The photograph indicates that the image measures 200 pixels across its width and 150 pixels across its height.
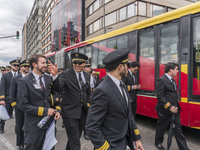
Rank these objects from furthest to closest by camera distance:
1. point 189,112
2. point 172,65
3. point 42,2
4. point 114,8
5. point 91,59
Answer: point 42,2, point 114,8, point 91,59, point 189,112, point 172,65

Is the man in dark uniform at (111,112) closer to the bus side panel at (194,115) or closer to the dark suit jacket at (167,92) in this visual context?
the dark suit jacket at (167,92)

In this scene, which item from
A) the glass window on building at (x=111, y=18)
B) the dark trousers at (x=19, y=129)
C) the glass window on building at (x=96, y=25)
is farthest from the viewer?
the glass window on building at (x=96, y=25)

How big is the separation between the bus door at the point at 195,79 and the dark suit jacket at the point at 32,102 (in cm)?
351

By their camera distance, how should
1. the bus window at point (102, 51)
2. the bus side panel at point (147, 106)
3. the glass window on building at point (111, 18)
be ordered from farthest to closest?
the glass window on building at point (111, 18) < the bus window at point (102, 51) < the bus side panel at point (147, 106)

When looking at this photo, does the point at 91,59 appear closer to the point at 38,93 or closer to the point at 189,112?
the point at 189,112

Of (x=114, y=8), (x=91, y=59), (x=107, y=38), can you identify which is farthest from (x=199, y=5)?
(x=114, y=8)

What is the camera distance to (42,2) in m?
61.0

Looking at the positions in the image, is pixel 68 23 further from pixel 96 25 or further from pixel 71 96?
pixel 71 96

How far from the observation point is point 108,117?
1.87 m

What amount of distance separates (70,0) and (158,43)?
31.6 metres

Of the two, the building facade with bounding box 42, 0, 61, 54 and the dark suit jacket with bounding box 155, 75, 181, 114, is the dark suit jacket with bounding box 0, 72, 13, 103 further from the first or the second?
the building facade with bounding box 42, 0, 61, 54

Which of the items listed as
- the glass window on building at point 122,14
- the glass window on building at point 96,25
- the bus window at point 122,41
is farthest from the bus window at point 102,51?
the glass window on building at point 96,25

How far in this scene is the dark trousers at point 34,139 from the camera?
2670mm

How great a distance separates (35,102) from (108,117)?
148 cm
